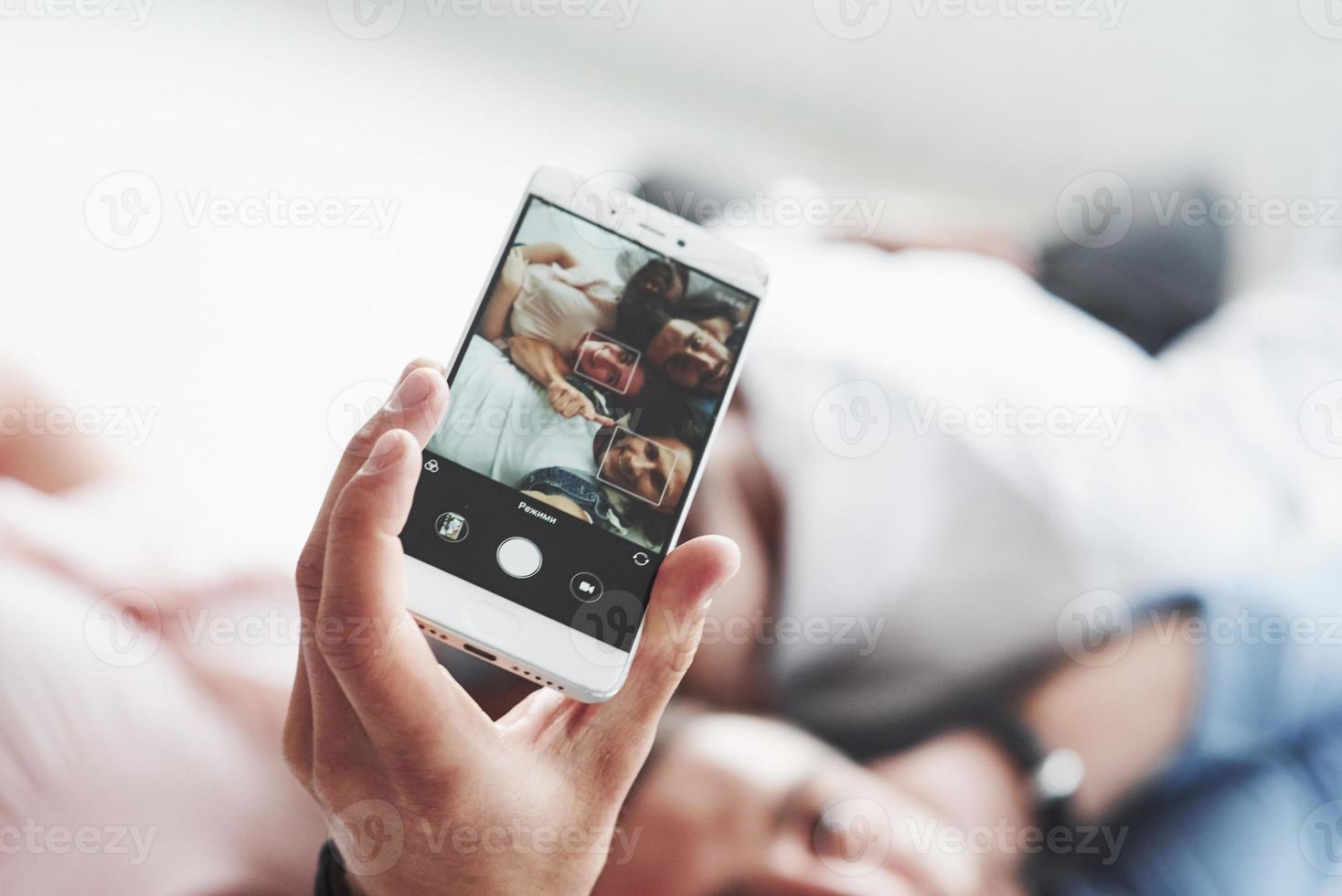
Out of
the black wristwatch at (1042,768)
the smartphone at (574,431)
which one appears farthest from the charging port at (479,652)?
the black wristwatch at (1042,768)

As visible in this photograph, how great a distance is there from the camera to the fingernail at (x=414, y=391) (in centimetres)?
41

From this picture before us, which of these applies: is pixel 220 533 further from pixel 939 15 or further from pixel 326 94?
pixel 939 15

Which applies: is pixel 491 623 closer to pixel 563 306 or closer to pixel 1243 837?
pixel 563 306

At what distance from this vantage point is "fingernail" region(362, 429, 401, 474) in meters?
0.37

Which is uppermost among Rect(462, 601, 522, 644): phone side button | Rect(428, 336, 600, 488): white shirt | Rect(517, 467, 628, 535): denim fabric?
Rect(428, 336, 600, 488): white shirt

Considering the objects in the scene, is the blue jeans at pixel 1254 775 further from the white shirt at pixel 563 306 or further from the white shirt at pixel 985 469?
the white shirt at pixel 563 306

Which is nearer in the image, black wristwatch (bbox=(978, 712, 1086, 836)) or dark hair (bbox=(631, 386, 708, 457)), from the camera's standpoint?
dark hair (bbox=(631, 386, 708, 457))

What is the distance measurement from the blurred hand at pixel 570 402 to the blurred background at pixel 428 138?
21 centimetres

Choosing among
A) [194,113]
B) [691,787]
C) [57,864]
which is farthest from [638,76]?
[57,864]

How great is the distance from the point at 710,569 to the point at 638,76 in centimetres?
59

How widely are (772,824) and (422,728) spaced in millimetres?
313

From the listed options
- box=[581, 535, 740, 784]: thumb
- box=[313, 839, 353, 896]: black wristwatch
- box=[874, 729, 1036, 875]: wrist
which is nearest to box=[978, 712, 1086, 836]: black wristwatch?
box=[874, 729, 1036, 875]: wrist

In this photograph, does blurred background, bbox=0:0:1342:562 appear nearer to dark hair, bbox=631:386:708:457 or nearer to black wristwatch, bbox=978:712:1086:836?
dark hair, bbox=631:386:708:457

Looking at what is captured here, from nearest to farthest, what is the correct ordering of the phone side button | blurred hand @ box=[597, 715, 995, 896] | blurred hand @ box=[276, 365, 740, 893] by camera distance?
1. blurred hand @ box=[276, 365, 740, 893]
2. the phone side button
3. blurred hand @ box=[597, 715, 995, 896]
